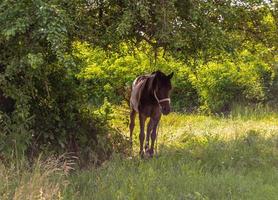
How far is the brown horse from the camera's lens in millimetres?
9164

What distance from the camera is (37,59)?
219 inches

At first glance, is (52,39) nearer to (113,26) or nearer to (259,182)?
(113,26)

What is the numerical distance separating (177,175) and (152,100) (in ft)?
9.92

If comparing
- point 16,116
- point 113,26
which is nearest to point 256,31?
point 113,26

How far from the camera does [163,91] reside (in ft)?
30.1

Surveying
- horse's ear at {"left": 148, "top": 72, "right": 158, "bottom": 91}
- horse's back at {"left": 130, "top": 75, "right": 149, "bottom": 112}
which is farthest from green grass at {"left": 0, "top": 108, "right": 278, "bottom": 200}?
horse's ear at {"left": 148, "top": 72, "right": 158, "bottom": 91}

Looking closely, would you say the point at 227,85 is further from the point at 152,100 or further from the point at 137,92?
the point at 152,100

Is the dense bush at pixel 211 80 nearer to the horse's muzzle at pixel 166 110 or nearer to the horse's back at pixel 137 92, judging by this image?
the horse's back at pixel 137 92

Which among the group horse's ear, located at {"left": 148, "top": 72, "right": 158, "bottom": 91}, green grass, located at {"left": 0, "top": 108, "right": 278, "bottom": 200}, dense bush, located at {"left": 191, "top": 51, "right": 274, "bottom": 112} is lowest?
green grass, located at {"left": 0, "top": 108, "right": 278, "bottom": 200}

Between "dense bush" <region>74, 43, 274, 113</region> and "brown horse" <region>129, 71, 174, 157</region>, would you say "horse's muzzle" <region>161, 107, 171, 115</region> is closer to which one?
"brown horse" <region>129, 71, 174, 157</region>

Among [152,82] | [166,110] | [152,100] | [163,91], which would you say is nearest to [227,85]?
[152,100]

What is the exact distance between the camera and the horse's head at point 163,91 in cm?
909

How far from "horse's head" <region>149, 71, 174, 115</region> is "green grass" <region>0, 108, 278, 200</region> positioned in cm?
95

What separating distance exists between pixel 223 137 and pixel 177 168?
134 inches
